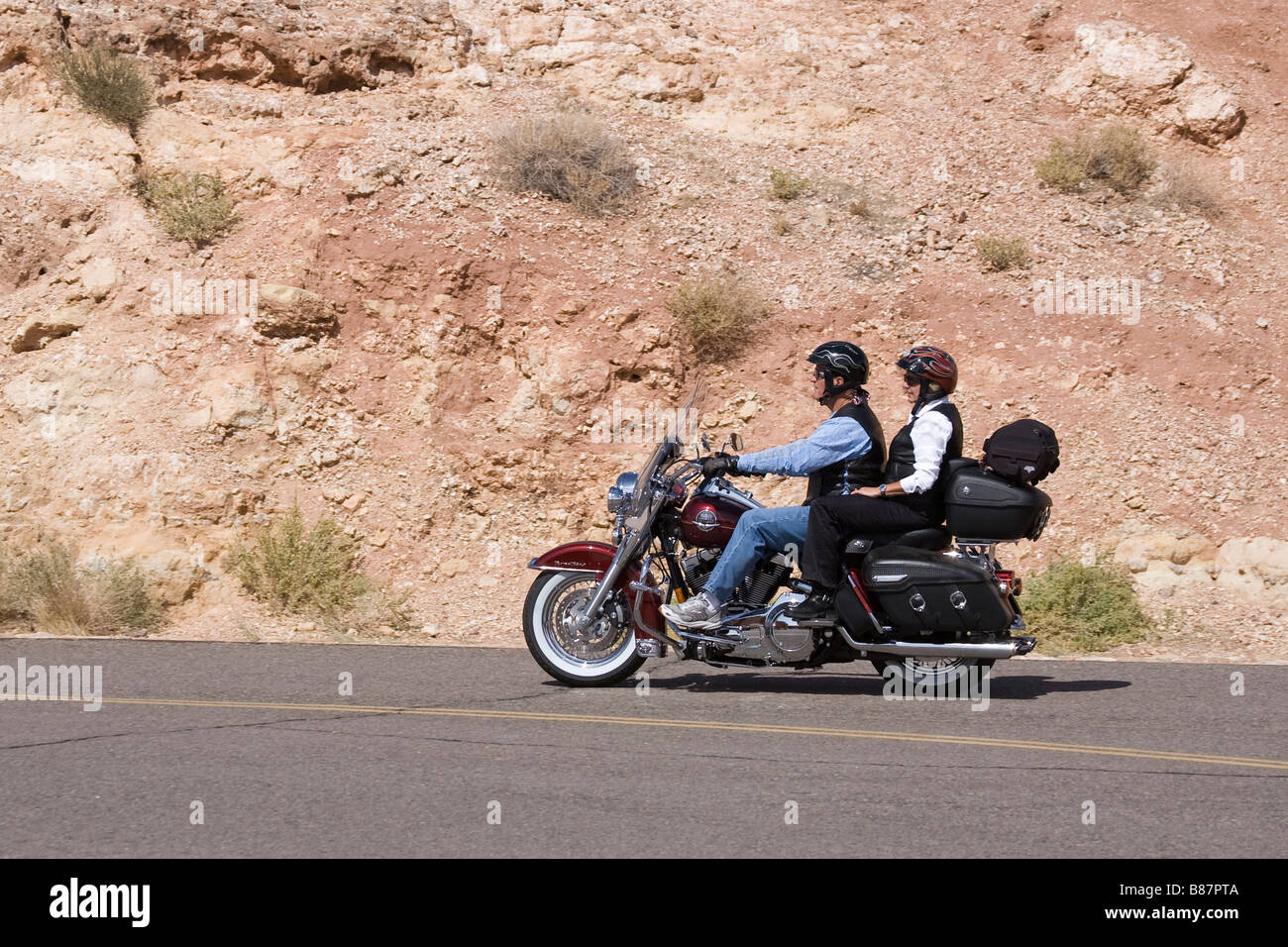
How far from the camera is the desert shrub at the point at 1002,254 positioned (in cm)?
1756

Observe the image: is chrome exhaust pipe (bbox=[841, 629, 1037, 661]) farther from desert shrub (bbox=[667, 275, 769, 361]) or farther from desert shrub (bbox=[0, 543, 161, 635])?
desert shrub (bbox=[667, 275, 769, 361])

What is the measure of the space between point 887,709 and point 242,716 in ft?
13.0

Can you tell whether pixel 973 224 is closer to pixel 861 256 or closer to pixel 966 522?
pixel 861 256

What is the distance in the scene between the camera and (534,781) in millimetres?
6352

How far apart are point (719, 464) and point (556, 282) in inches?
355

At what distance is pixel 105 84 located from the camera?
18484 mm

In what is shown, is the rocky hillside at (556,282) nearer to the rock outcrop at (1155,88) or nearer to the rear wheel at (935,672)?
the rock outcrop at (1155,88)

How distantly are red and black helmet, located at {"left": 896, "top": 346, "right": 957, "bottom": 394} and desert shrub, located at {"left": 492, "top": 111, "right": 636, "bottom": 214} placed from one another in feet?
33.6

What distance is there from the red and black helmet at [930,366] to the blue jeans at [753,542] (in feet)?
3.72

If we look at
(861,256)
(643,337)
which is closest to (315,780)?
(643,337)

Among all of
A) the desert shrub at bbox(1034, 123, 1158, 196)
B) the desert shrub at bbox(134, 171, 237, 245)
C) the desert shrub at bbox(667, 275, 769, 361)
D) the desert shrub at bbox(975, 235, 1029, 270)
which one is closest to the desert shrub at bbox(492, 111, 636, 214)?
the desert shrub at bbox(667, 275, 769, 361)

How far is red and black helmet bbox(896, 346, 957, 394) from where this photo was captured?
8422 millimetres

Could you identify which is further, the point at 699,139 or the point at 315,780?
the point at 699,139

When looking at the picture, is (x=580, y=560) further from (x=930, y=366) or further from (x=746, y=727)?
(x=930, y=366)
